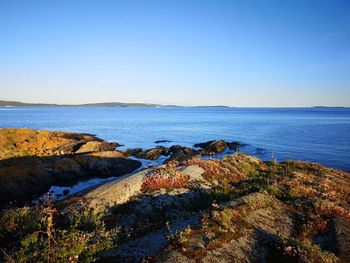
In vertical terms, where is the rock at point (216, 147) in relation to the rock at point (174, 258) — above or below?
below

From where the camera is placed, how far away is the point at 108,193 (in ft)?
43.4

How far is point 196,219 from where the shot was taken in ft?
33.9

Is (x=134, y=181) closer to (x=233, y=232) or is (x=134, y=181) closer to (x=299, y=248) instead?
(x=233, y=232)

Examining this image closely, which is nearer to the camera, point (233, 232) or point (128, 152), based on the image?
point (233, 232)

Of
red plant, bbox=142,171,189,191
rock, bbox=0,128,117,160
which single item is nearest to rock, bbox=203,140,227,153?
rock, bbox=0,128,117,160

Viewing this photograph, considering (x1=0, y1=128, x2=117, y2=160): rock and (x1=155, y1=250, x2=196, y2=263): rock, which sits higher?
(x1=155, y1=250, x2=196, y2=263): rock

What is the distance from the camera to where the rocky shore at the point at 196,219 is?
7.75 metres

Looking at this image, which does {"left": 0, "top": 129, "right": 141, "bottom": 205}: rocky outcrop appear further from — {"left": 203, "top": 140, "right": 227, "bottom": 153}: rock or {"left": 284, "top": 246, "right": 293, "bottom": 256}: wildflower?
{"left": 284, "top": 246, "right": 293, "bottom": 256}: wildflower

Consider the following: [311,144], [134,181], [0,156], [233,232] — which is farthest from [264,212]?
[311,144]

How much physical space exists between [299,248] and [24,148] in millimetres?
42237

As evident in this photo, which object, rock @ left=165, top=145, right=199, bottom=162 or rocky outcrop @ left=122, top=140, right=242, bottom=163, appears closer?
rock @ left=165, top=145, right=199, bottom=162

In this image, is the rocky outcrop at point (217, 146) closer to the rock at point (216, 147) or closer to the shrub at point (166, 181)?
the rock at point (216, 147)

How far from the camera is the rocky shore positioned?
7746mm

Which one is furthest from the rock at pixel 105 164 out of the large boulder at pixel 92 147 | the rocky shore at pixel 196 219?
the rocky shore at pixel 196 219
